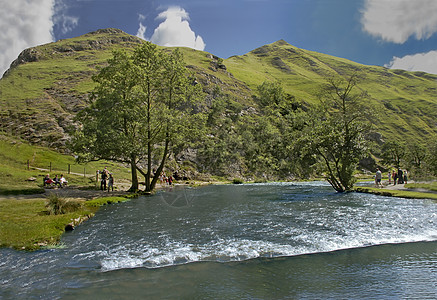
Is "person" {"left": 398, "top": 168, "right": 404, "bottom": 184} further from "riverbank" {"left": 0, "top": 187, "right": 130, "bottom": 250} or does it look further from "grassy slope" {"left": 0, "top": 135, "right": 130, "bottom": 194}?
"grassy slope" {"left": 0, "top": 135, "right": 130, "bottom": 194}

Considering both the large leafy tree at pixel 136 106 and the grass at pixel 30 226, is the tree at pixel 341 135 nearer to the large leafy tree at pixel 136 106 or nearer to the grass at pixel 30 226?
the large leafy tree at pixel 136 106

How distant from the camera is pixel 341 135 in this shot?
127 ft

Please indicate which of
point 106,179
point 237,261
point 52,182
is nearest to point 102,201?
point 106,179

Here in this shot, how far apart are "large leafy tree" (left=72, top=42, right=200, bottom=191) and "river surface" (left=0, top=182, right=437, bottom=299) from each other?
19.8m

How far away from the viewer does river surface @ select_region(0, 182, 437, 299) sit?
28.1ft

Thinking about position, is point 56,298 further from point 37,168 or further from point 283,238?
point 37,168

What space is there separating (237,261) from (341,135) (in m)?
33.0

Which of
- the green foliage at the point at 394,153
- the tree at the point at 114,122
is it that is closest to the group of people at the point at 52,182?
the tree at the point at 114,122

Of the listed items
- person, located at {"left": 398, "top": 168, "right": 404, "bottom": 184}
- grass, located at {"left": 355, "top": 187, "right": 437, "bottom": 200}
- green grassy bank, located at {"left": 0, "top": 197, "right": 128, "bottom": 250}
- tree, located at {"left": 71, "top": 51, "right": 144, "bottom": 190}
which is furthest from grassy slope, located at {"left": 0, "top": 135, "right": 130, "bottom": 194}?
person, located at {"left": 398, "top": 168, "right": 404, "bottom": 184}

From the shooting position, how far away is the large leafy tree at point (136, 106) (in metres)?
36.4

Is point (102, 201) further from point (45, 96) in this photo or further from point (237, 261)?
point (45, 96)

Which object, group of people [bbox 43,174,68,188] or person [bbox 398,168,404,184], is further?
person [bbox 398,168,404,184]

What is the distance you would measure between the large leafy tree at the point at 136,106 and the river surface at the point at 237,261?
19766mm

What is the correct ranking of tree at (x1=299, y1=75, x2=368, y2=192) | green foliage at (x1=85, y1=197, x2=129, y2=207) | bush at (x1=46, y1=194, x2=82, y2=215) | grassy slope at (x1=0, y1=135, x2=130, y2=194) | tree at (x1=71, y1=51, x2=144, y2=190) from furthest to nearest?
1. grassy slope at (x1=0, y1=135, x2=130, y2=194)
2. tree at (x1=299, y1=75, x2=368, y2=192)
3. tree at (x1=71, y1=51, x2=144, y2=190)
4. green foliage at (x1=85, y1=197, x2=129, y2=207)
5. bush at (x1=46, y1=194, x2=82, y2=215)
